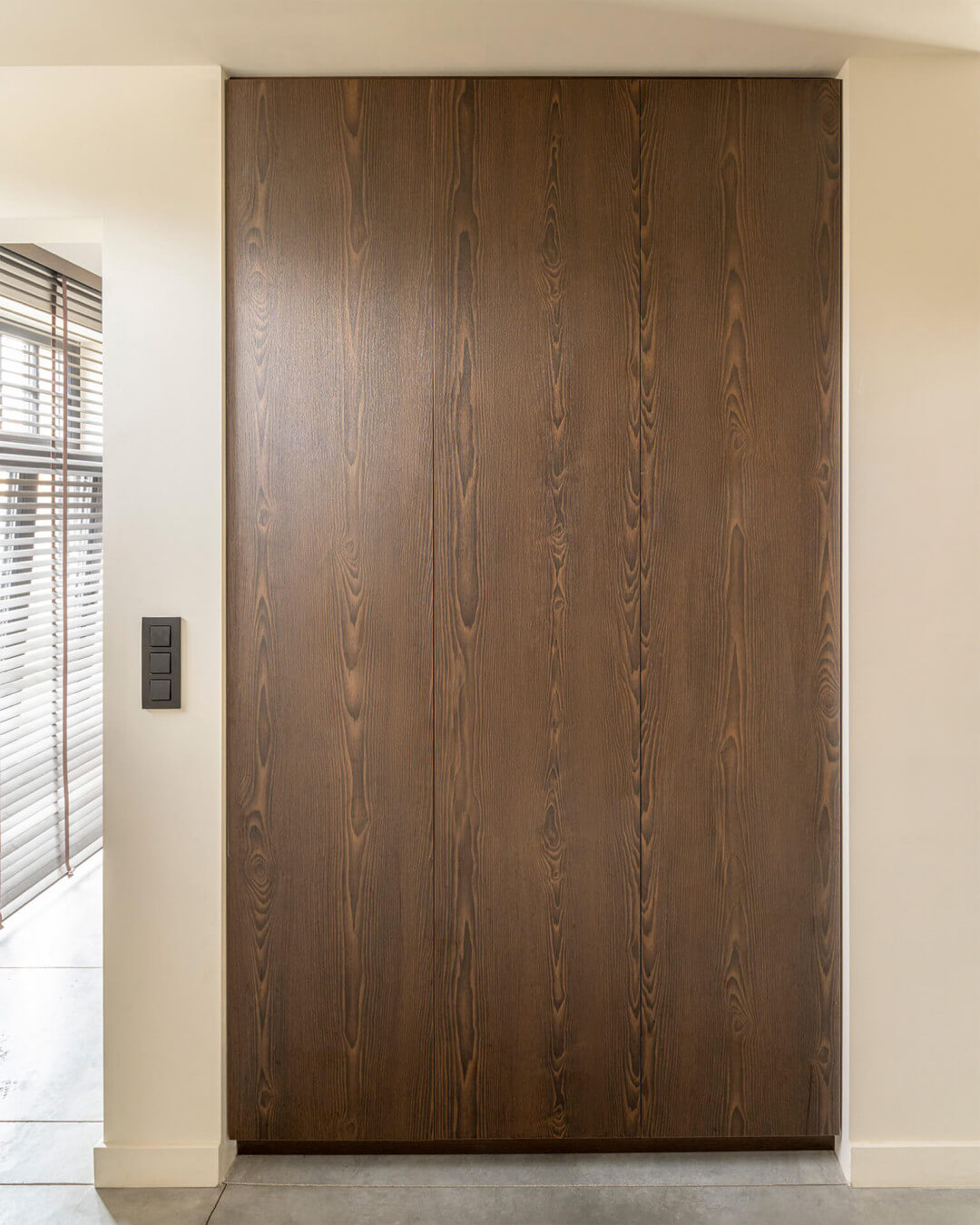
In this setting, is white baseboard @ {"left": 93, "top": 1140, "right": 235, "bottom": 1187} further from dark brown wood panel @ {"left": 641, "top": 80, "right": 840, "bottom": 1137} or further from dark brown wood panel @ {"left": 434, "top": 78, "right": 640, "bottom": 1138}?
dark brown wood panel @ {"left": 641, "top": 80, "right": 840, "bottom": 1137}

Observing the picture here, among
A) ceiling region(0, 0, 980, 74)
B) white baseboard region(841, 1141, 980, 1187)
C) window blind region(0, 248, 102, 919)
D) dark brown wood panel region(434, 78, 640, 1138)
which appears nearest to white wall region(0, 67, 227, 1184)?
ceiling region(0, 0, 980, 74)

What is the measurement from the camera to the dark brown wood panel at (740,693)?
6.26 ft

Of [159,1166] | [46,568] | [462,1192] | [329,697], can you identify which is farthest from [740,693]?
[46,568]

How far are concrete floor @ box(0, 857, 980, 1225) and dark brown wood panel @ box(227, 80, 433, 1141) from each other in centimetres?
10

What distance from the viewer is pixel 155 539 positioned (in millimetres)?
1904

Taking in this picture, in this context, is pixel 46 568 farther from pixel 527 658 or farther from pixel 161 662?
pixel 527 658

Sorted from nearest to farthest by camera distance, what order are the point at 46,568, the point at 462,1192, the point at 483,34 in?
the point at 483,34 → the point at 462,1192 → the point at 46,568

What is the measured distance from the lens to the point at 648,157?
Answer: 6.19 ft

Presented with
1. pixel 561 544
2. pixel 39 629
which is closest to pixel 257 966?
pixel 561 544

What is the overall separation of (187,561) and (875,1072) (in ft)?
6.35

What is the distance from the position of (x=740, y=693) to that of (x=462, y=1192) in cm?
127

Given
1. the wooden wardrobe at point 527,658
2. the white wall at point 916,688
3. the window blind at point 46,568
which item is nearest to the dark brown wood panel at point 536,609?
the wooden wardrobe at point 527,658

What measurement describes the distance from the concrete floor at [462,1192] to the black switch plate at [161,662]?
3.59 ft

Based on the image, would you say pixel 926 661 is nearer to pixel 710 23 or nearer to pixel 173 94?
pixel 710 23
